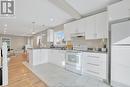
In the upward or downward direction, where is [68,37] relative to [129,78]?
upward

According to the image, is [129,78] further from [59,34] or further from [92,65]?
[59,34]

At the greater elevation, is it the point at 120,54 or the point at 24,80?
the point at 120,54

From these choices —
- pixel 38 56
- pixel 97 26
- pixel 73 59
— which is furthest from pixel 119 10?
pixel 38 56

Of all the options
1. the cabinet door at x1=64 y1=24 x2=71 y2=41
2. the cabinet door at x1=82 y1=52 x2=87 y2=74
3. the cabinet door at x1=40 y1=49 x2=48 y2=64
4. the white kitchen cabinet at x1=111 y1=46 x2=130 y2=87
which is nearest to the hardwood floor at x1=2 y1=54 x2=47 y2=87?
the cabinet door at x1=82 y1=52 x2=87 y2=74

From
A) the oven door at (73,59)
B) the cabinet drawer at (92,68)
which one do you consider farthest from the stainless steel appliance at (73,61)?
the cabinet drawer at (92,68)

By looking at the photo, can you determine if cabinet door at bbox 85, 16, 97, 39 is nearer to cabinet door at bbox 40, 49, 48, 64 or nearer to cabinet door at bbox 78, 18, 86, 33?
cabinet door at bbox 78, 18, 86, 33

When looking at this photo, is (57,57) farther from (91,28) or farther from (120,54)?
(120,54)

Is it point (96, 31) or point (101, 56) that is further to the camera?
point (96, 31)

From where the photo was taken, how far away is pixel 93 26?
399 cm

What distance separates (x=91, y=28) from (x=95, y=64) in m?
1.41

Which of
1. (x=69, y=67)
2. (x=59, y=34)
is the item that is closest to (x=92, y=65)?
(x=69, y=67)

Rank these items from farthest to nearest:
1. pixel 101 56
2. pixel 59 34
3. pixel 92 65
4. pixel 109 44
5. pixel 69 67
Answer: pixel 59 34 < pixel 69 67 < pixel 92 65 < pixel 101 56 < pixel 109 44

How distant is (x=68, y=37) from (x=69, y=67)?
1627 millimetres

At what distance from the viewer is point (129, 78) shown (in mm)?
2488
